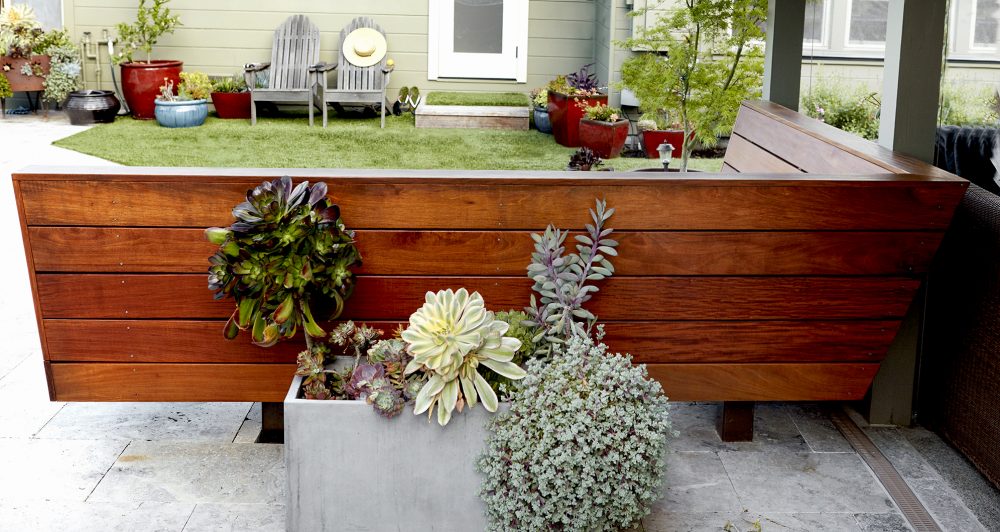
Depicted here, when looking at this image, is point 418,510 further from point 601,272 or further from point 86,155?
point 86,155

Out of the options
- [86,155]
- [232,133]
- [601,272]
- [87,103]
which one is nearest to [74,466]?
[601,272]

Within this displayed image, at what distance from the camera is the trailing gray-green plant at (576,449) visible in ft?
7.89

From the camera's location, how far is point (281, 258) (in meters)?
2.57

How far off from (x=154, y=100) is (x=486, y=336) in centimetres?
843

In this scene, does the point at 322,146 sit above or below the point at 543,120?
below

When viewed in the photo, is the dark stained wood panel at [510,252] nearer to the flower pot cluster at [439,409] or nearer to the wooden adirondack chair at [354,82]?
the flower pot cluster at [439,409]

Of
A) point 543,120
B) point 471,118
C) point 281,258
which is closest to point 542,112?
point 543,120

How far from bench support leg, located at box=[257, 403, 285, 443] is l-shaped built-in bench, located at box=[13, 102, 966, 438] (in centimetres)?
18

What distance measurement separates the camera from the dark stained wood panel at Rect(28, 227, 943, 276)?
283cm

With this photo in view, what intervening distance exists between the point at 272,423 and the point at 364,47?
7.67 meters

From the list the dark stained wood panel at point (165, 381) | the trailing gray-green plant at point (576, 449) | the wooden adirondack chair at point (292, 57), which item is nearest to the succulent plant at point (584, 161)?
the dark stained wood panel at point (165, 381)

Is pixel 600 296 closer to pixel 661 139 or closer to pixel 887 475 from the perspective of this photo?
pixel 887 475

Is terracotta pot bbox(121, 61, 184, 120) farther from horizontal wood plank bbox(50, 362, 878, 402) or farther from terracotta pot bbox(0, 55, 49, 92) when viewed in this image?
horizontal wood plank bbox(50, 362, 878, 402)

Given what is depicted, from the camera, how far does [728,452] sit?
3.19 metres
